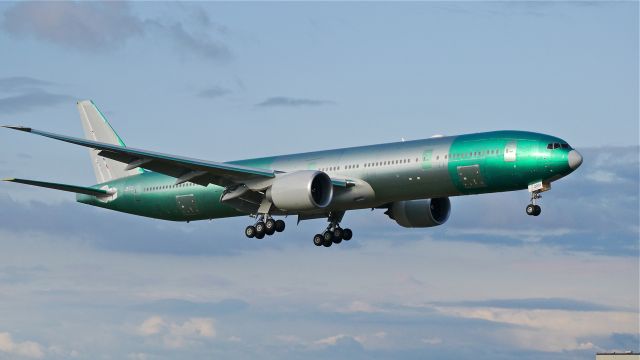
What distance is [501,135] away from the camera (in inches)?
2662

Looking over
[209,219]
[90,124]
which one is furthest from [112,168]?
[209,219]

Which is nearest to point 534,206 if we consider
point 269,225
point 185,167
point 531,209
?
point 531,209

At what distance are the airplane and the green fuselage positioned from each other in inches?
2.0

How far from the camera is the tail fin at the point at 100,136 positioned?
3381 inches

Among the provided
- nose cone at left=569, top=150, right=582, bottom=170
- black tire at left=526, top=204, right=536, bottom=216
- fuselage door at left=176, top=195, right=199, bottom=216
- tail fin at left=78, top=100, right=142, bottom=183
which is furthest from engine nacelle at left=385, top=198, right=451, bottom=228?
tail fin at left=78, top=100, right=142, bottom=183

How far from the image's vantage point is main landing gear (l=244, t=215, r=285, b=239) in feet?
243

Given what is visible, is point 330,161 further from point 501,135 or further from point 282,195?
point 501,135

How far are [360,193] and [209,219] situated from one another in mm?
12149

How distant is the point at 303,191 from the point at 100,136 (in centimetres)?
2358

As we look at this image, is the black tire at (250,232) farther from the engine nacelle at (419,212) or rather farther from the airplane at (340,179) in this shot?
the engine nacelle at (419,212)

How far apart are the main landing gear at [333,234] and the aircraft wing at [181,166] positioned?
713cm

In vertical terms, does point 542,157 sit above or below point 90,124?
below

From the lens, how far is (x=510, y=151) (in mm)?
66625

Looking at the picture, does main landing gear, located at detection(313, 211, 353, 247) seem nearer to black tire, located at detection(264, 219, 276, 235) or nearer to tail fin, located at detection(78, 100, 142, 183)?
black tire, located at detection(264, 219, 276, 235)
